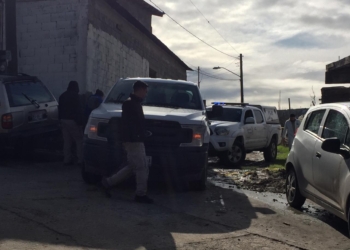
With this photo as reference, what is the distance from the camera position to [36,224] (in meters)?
5.92

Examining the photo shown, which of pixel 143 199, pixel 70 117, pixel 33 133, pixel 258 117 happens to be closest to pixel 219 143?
pixel 258 117

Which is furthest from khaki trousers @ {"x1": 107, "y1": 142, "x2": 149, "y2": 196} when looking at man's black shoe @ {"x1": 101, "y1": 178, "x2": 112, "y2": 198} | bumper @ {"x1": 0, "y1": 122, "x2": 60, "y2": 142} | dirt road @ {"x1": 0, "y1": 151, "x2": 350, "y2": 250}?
bumper @ {"x1": 0, "y1": 122, "x2": 60, "y2": 142}

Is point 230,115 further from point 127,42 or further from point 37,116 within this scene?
point 37,116

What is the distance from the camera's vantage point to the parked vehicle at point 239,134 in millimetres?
14125

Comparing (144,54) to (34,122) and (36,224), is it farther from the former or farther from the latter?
(36,224)

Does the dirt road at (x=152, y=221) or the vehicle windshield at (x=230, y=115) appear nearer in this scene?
the dirt road at (x=152, y=221)

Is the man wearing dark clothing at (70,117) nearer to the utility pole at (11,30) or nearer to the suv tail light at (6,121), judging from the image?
the suv tail light at (6,121)

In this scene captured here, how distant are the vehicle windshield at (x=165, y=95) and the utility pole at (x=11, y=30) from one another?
5803 millimetres

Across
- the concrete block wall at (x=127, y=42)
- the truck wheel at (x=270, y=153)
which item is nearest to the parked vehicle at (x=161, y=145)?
the concrete block wall at (x=127, y=42)

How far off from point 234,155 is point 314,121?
6.81 meters

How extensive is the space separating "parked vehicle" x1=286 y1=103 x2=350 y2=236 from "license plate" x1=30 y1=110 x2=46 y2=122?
584cm

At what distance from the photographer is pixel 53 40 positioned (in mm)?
15195

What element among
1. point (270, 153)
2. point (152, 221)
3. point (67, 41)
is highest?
point (67, 41)

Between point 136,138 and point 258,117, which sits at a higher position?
point 258,117
